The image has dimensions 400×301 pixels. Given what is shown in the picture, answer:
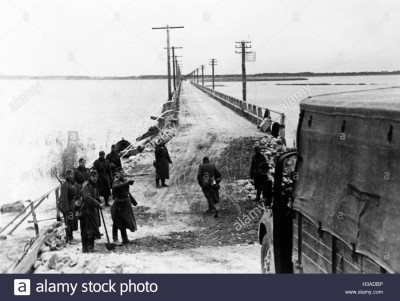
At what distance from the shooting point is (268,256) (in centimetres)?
707

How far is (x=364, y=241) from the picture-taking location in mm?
4539

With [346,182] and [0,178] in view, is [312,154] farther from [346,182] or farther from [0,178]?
[0,178]

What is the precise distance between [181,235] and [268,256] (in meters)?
4.34

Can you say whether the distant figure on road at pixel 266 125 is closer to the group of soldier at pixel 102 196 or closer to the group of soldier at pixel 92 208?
the group of soldier at pixel 102 196

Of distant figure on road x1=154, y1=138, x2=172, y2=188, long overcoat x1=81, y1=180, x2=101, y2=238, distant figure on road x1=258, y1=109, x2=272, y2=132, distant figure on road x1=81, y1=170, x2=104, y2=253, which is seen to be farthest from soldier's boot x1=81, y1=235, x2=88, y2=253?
distant figure on road x1=258, y1=109, x2=272, y2=132

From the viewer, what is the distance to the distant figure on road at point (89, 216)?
9875 millimetres

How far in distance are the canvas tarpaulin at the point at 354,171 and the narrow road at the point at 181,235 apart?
3064 mm

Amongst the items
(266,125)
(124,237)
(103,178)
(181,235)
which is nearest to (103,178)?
(103,178)

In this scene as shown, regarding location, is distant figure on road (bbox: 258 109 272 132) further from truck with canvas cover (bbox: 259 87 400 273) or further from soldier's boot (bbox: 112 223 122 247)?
truck with canvas cover (bbox: 259 87 400 273)

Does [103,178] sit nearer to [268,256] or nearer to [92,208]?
[92,208]

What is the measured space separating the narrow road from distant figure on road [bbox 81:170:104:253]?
27 centimetres

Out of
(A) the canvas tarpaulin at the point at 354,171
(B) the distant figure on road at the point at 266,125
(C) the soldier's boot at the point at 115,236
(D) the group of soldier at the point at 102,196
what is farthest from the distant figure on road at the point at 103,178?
(B) the distant figure on road at the point at 266,125

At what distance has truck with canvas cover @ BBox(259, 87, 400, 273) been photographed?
4277 mm
